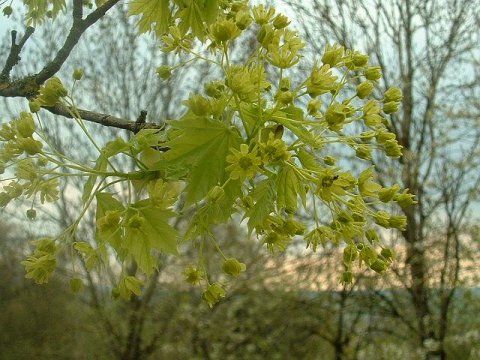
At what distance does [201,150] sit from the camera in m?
0.94

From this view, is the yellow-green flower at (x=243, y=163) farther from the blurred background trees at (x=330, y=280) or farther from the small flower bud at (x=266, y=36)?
the blurred background trees at (x=330, y=280)

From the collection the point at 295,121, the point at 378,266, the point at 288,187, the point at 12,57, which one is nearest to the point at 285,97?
the point at 295,121

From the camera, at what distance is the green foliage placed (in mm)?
932

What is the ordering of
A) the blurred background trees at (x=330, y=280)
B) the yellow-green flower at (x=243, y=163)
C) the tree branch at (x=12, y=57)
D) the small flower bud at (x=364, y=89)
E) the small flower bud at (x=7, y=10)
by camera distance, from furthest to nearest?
1. the blurred background trees at (x=330, y=280)
2. the small flower bud at (x=7, y=10)
3. the tree branch at (x=12, y=57)
4. the small flower bud at (x=364, y=89)
5. the yellow-green flower at (x=243, y=163)

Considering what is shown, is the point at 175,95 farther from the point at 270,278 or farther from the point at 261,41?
the point at 261,41

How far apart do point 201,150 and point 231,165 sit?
7 cm

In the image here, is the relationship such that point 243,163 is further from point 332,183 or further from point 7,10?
point 7,10

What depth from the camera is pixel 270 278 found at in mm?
6594

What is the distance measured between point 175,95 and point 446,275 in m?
3.73

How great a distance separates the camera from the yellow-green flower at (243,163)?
34.4 inches

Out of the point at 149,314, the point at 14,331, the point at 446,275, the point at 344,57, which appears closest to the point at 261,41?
the point at 344,57

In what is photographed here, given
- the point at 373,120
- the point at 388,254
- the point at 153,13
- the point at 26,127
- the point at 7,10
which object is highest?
the point at 7,10

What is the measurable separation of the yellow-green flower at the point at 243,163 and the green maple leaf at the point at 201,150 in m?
0.05

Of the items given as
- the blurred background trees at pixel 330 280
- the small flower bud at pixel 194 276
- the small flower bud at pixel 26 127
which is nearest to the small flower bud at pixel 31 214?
the small flower bud at pixel 26 127
